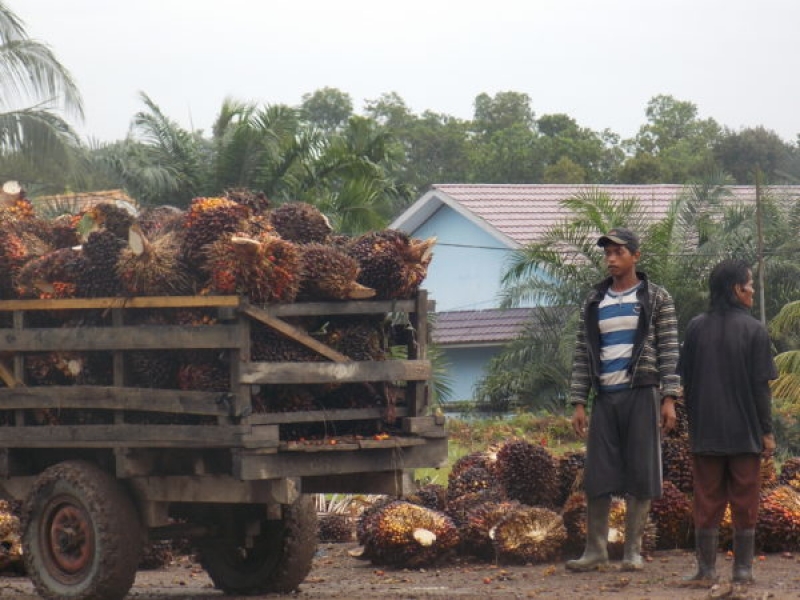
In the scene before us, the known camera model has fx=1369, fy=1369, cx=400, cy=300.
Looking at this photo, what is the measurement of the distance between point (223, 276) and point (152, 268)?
0.52 m

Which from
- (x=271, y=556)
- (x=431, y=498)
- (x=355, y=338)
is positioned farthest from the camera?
(x=431, y=498)

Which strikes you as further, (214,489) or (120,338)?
(120,338)

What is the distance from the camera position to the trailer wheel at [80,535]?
7375 millimetres

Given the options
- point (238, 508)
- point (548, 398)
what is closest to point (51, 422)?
point (238, 508)

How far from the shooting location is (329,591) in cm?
833

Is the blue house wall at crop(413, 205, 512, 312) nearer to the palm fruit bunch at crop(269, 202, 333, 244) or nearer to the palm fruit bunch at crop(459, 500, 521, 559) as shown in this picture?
the palm fruit bunch at crop(459, 500, 521, 559)

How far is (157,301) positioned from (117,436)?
776mm

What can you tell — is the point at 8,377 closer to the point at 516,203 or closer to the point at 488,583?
the point at 488,583

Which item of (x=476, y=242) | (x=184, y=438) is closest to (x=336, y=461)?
(x=184, y=438)

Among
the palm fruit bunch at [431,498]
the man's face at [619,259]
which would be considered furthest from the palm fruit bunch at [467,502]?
the man's face at [619,259]

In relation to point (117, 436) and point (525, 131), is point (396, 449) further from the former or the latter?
point (525, 131)

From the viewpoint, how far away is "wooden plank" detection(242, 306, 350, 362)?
7031 mm

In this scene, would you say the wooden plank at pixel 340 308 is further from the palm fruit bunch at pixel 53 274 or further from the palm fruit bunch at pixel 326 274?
the palm fruit bunch at pixel 53 274

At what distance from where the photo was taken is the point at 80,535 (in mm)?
7613
